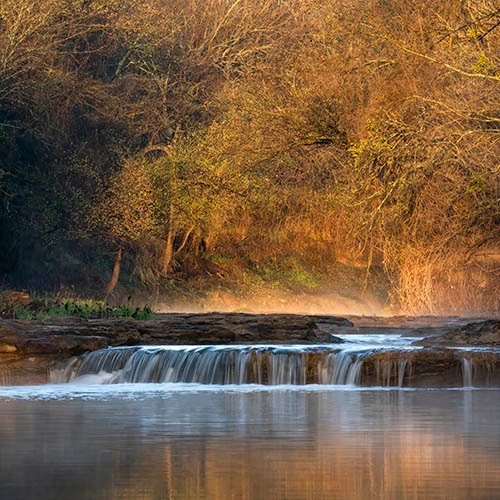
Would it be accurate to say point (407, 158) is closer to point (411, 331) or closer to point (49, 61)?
point (411, 331)

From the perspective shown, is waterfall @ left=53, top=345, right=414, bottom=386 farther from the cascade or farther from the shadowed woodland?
the shadowed woodland

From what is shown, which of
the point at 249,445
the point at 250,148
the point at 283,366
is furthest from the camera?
the point at 250,148

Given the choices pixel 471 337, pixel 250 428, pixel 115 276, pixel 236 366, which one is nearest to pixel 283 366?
pixel 236 366

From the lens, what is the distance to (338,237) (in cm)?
4781

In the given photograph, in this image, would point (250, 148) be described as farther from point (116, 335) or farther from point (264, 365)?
point (264, 365)

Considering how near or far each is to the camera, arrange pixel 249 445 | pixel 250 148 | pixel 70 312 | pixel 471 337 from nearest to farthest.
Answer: pixel 249 445 → pixel 471 337 → pixel 70 312 → pixel 250 148

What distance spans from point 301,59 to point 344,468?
29.2 m

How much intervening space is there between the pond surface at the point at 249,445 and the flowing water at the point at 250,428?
2 centimetres

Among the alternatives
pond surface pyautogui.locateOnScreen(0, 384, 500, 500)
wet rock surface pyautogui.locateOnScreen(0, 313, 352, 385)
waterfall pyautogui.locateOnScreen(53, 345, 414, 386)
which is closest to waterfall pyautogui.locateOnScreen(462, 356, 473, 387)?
waterfall pyautogui.locateOnScreen(53, 345, 414, 386)

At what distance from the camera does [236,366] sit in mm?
26578

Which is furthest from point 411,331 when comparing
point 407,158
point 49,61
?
point 49,61

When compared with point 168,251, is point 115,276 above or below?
below

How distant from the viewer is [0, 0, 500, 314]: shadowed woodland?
35.8 m

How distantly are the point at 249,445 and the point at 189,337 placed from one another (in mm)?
14617
